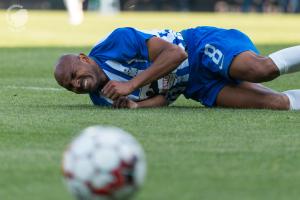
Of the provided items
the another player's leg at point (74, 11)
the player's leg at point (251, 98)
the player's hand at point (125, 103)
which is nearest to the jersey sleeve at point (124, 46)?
the player's hand at point (125, 103)

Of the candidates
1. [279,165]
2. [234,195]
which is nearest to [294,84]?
[279,165]

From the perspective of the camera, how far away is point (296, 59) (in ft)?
28.6

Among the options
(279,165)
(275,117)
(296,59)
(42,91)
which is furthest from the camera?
(42,91)

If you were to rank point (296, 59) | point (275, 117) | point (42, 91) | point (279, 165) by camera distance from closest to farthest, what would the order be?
point (279, 165), point (275, 117), point (296, 59), point (42, 91)

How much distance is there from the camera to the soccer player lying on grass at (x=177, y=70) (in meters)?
8.25

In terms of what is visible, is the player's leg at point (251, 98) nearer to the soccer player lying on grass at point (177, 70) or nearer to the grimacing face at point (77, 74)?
the soccer player lying on grass at point (177, 70)

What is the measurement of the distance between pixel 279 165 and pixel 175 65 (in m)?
2.52

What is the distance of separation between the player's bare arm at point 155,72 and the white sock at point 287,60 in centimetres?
83

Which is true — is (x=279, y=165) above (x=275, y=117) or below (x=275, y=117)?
above

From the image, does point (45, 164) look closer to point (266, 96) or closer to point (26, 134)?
point (26, 134)

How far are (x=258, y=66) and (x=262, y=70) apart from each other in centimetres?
Result: 5

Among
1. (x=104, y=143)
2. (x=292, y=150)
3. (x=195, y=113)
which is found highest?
(x=104, y=143)

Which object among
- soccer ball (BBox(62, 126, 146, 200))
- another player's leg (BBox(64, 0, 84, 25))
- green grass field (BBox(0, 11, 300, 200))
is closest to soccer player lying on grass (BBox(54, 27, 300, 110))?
green grass field (BBox(0, 11, 300, 200))

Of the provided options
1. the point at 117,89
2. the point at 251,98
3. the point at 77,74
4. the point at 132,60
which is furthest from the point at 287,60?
the point at 77,74
